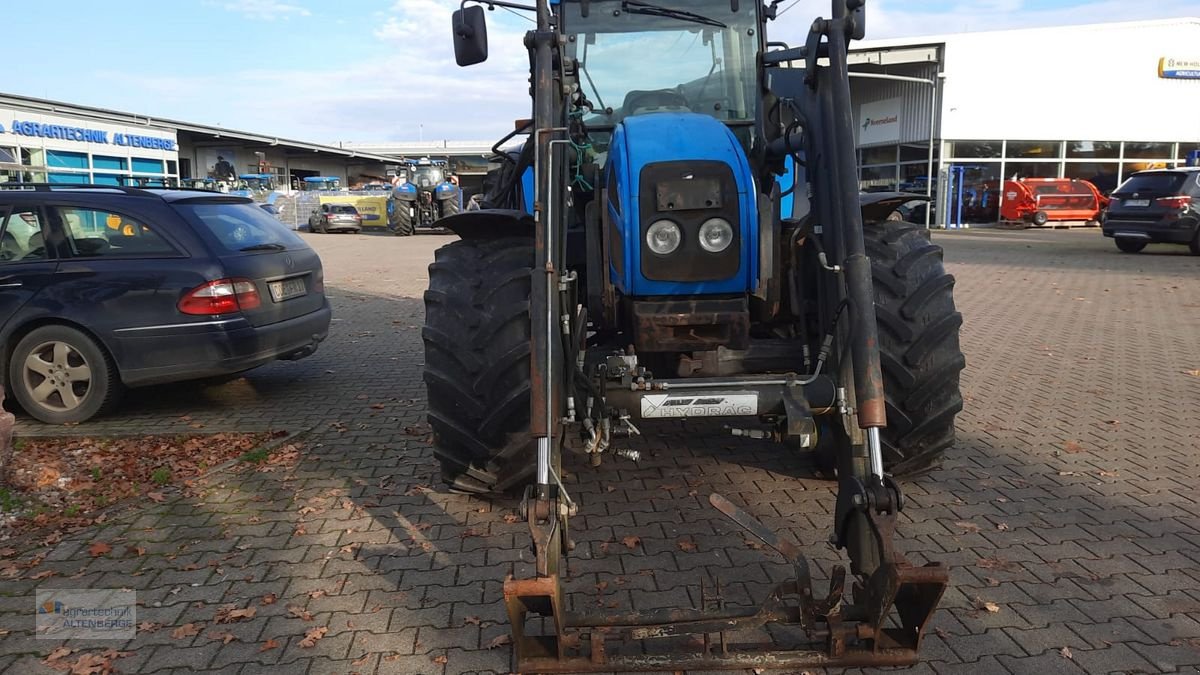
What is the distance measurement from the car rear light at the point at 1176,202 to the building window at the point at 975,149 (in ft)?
42.0

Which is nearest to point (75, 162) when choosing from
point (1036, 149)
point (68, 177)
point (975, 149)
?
point (68, 177)

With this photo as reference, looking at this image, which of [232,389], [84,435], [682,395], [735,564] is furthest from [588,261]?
[232,389]

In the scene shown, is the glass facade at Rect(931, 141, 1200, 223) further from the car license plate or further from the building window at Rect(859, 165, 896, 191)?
the car license plate

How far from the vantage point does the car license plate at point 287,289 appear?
6.84 meters

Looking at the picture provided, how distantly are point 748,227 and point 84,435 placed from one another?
194 inches

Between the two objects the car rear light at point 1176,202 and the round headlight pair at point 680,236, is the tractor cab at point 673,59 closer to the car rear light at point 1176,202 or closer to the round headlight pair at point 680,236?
the round headlight pair at point 680,236

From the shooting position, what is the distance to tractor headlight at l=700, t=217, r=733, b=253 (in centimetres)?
388

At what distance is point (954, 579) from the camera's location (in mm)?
3754

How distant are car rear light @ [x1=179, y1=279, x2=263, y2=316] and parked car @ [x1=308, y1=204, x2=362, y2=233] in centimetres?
2760

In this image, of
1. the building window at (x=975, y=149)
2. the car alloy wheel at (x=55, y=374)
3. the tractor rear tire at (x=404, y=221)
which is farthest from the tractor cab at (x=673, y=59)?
the building window at (x=975, y=149)

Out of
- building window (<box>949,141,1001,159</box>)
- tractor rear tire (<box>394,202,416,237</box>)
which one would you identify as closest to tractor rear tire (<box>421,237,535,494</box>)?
tractor rear tire (<box>394,202,416,237</box>)

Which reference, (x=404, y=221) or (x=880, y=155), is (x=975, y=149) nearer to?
(x=880, y=155)

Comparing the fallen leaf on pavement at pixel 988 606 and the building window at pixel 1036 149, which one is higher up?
the building window at pixel 1036 149

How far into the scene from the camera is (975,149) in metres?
30.3
